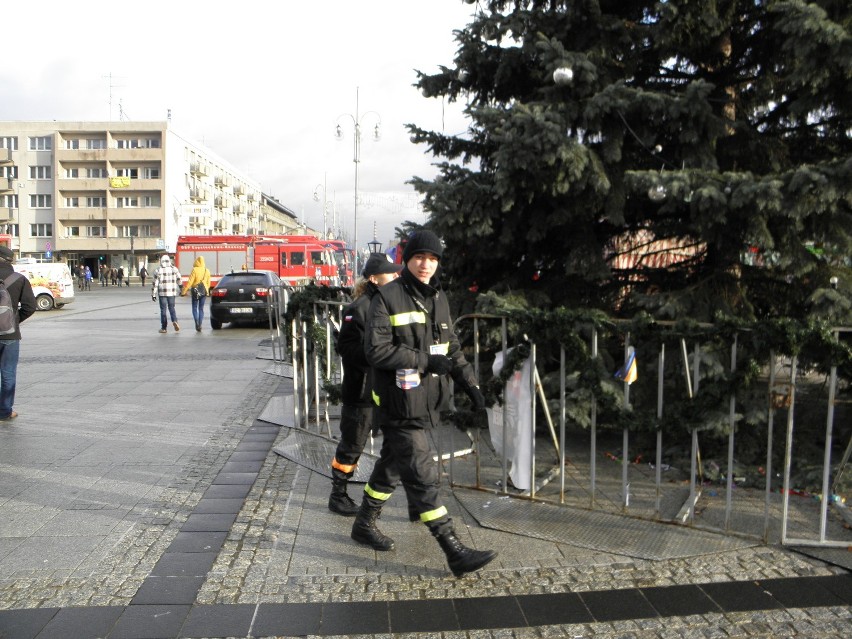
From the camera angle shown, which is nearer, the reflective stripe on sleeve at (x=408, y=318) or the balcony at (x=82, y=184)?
the reflective stripe on sleeve at (x=408, y=318)

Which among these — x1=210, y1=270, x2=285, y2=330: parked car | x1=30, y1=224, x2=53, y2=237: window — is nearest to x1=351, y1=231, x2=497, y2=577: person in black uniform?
x1=210, y1=270, x2=285, y2=330: parked car

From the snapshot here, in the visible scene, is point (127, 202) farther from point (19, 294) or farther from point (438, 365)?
point (438, 365)

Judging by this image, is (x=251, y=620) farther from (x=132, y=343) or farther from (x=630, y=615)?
(x=132, y=343)

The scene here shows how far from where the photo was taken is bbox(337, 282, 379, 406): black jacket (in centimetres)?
495

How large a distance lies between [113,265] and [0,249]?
82.0m

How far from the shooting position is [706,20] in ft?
18.8

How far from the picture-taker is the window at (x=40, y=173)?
3233 inches

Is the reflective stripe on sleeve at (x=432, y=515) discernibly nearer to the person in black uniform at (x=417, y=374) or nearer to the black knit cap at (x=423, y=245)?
the person in black uniform at (x=417, y=374)

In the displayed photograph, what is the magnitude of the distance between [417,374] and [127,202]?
85897 mm

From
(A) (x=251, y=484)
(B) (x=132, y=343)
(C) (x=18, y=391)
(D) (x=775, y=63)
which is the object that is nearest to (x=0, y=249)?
(C) (x=18, y=391)

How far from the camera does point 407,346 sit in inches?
160

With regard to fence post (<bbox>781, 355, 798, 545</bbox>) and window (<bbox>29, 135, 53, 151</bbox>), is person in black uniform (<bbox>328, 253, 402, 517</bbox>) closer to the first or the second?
fence post (<bbox>781, 355, 798, 545</bbox>)

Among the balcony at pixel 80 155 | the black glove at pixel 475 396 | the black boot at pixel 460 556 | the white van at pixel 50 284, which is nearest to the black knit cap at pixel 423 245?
the black glove at pixel 475 396

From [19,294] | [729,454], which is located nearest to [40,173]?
[19,294]
